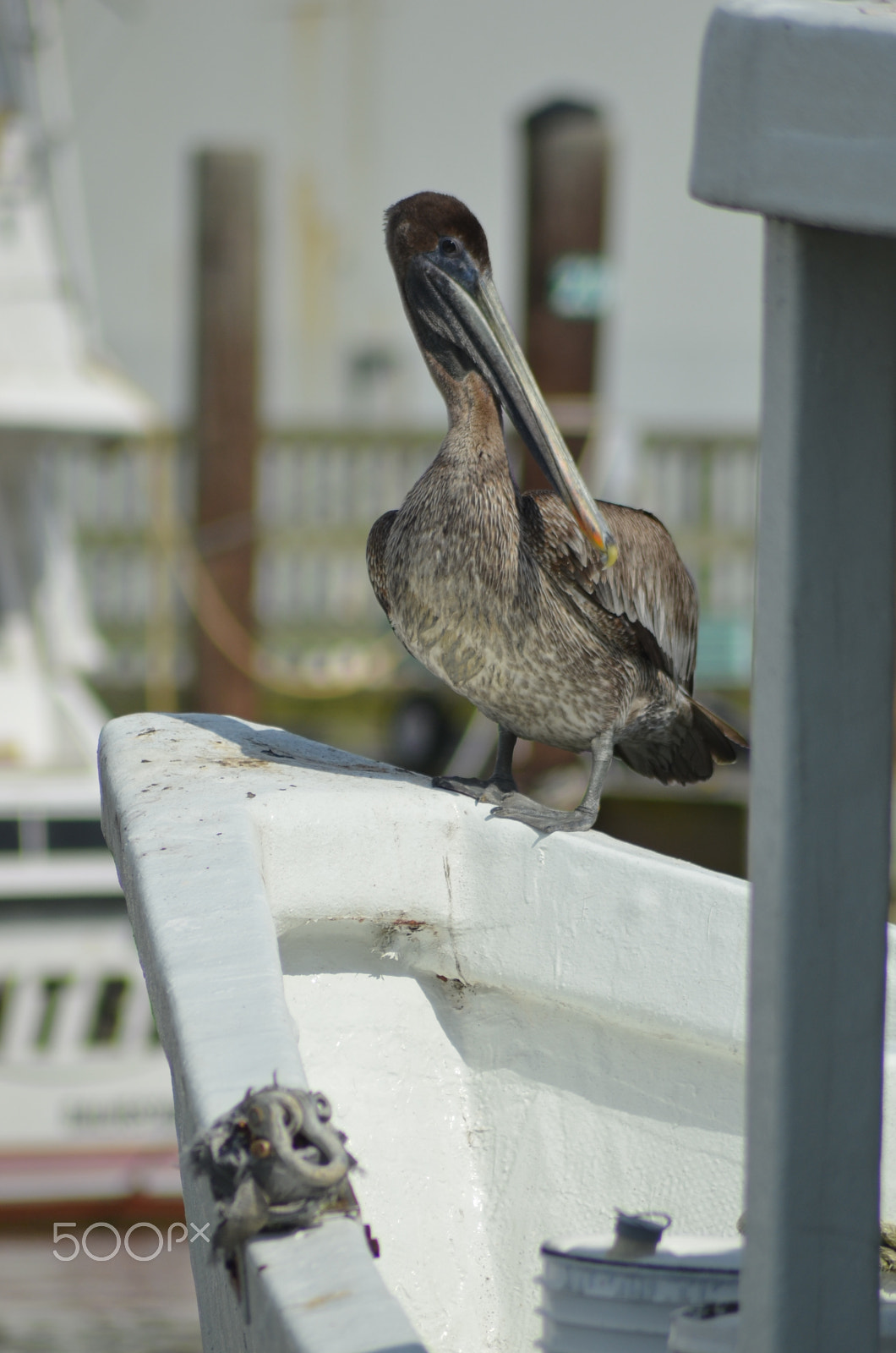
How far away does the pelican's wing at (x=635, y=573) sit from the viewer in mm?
2250

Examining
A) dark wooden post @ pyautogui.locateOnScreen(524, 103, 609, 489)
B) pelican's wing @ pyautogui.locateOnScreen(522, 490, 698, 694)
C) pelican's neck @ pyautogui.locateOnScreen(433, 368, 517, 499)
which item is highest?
dark wooden post @ pyautogui.locateOnScreen(524, 103, 609, 489)

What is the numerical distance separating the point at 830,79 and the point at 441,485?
1.69m

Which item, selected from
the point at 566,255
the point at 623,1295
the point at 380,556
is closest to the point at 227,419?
A: the point at 566,255

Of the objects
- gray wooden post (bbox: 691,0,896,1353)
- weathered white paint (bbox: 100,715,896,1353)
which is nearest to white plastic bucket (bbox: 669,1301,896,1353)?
gray wooden post (bbox: 691,0,896,1353)

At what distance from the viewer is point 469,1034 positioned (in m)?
1.85

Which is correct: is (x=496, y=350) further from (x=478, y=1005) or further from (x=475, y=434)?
(x=478, y=1005)

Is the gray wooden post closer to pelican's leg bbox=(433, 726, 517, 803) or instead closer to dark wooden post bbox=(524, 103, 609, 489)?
pelican's leg bbox=(433, 726, 517, 803)

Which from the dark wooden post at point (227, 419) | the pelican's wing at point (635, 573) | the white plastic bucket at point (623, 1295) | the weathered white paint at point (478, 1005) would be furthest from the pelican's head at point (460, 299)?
the dark wooden post at point (227, 419)

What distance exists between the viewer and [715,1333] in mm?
845

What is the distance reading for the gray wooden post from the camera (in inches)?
25.1

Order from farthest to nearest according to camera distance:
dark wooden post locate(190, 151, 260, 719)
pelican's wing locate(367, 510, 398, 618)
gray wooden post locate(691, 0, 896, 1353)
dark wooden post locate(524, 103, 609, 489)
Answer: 1. dark wooden post locate(190, 151, 260, 719)
2. dark wooden post locate(524, 103, 609, 489)
3. pelican's wing locate(367, 510, 398, 618)
4. gray wooden post locate(691, 0, 896, 1353)

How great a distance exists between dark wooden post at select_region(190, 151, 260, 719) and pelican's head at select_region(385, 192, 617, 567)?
5.15m

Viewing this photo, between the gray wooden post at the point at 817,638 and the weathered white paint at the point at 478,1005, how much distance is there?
877mm

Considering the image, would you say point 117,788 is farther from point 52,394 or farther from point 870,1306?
point 52,394
